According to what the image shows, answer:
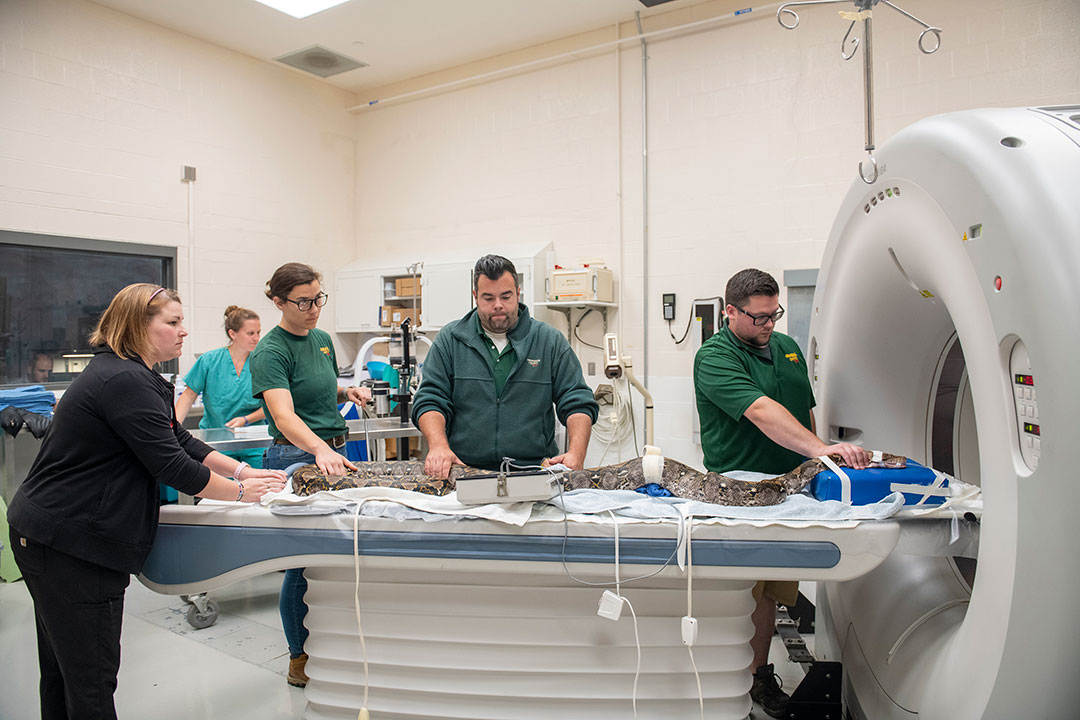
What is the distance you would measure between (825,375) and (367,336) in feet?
15.3

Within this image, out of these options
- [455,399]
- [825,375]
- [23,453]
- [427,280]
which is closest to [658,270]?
[427,280]

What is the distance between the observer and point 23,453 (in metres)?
4.21

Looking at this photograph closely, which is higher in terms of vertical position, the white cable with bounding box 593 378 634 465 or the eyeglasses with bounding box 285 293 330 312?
the eyeglasses with bounding box 285 293 330 312

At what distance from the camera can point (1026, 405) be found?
4.57ft

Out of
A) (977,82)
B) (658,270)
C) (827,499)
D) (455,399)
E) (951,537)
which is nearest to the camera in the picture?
(951,537)

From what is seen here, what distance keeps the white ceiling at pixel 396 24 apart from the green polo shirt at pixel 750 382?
3.26m

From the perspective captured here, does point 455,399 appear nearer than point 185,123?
Yes

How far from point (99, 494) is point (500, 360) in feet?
3.98

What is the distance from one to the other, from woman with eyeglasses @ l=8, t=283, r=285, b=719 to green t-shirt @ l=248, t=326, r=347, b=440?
0.63 metres

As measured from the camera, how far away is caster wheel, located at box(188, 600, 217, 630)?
127 inches

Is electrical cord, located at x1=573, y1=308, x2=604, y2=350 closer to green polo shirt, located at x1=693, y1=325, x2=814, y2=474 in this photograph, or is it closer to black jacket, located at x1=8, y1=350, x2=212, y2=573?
green polo shirt, located at x1=693, y1=325, x2=814, y2=474

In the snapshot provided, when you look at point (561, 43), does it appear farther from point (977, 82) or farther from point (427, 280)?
point (977, 82)

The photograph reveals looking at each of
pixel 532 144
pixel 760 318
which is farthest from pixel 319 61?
pixel 760 318

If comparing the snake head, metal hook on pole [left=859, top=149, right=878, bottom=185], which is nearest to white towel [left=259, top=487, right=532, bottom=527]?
the snake head
